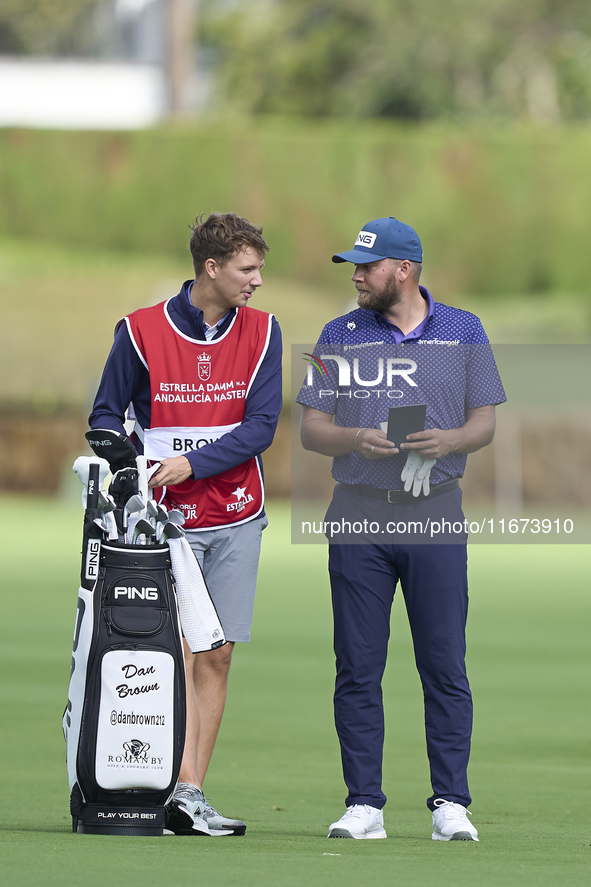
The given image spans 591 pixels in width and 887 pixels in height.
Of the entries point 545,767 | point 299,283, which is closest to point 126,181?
point 299,283

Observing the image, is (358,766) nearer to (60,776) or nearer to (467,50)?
(60,776)

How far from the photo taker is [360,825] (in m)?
4.84

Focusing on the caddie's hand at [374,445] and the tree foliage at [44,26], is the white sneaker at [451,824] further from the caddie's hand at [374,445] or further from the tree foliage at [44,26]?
the tree foliage at [44,26]

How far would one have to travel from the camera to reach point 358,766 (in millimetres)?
4961

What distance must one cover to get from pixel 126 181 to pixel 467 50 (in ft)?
46.8

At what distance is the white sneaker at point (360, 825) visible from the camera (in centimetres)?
484

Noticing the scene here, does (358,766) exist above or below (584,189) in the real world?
below

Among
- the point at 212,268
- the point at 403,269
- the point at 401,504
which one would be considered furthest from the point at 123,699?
the point at 403,269

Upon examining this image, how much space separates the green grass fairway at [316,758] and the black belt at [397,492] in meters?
1.08

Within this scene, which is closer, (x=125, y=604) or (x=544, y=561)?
(x=125, y=604)

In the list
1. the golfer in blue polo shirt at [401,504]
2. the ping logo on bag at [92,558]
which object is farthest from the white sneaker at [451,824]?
the ping logo on bag at [92,558]

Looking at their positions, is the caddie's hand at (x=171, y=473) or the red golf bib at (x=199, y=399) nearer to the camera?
the caddie's hand at (x=171, y=473)

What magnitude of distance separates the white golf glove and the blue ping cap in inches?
25.6

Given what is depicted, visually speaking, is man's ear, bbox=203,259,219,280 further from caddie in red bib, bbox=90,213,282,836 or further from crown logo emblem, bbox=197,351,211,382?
crown logo emblem, bbox=197,351,211,382
